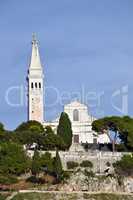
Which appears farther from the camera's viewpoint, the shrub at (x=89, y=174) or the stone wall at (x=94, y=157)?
the stone wall at (x=94, y=157)

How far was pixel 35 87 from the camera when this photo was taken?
136m

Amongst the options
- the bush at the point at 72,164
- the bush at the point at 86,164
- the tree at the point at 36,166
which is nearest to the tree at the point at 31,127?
the bush at the point at 72,164

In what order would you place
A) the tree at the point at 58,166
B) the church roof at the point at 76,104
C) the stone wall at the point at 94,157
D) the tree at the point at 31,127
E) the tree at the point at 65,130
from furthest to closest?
the church roof at the point at 76,104 < the tree at the point at 31,127 < the tree at the point at 65,130 < the stone wall at the point at 94,157 < the tree at the point at 58,166

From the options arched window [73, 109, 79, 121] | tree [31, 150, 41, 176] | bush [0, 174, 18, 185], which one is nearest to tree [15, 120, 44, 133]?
arched window [73, 109, 79, 121]

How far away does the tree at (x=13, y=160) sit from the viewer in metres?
112

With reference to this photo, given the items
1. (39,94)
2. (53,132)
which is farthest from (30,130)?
(39,94)

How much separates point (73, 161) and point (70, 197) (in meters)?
10.1

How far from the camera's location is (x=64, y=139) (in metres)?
124

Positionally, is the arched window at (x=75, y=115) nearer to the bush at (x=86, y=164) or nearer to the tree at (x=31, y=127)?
the tree at (x=31, y=127)

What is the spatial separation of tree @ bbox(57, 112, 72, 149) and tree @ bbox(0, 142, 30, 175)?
9.52 meters

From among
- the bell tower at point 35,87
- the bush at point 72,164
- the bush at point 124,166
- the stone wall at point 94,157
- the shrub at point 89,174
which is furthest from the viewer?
the bell tower at point 35,87

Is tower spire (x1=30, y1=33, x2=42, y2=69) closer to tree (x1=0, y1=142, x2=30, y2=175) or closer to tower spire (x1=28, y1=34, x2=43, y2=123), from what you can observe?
tower spire (x1=28, y1=34, x2=43, y2=123)

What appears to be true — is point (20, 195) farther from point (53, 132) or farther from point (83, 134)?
point (83, 134)

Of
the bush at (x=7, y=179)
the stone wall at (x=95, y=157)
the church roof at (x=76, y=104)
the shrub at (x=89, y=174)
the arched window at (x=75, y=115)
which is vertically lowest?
the bush at (x=7, y=179)
